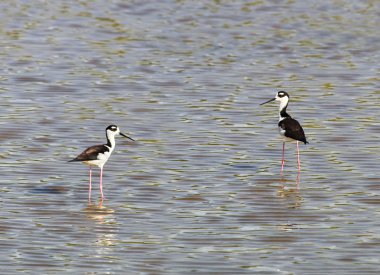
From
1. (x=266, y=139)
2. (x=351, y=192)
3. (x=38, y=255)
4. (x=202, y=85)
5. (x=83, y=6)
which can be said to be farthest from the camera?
(x=83, y=6)

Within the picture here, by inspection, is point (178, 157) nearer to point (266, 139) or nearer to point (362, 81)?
point (266, 139)

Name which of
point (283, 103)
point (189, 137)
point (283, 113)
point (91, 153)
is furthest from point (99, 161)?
point (283, 103)

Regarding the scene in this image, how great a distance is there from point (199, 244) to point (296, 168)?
558cm

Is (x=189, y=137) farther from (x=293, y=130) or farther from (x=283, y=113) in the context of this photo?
(x=293, y=130)

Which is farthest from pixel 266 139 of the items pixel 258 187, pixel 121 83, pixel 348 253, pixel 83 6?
pixel 83 6

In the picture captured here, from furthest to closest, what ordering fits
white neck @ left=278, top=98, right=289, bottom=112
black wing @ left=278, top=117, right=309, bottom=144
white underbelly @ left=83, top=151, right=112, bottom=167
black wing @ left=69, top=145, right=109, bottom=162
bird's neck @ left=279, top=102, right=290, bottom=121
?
white neck @ left=278, top=98, right=289, bottom=112, bird's neck @ left=279, top=102, right=290, bottom=121, black wing @ left=278, top=117, right=309, bottom=144, white underbelly @ left=83, top=151, right=112, bottom=167, black wing @ left=69, top=145, right=109, bottom=162

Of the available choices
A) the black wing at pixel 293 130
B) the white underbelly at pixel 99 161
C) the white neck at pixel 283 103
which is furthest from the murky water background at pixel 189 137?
the white neck at pixel 283 103

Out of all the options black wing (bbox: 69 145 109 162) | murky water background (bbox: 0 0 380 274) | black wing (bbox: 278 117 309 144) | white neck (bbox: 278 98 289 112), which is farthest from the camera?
white neck (bbox: 278 98 289 112)

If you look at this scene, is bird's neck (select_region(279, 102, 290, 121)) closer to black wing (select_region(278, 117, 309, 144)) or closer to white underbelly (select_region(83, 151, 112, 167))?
black wing (select_region(278, 117, 309, 144))

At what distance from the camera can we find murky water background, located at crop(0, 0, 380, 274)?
16.0 m

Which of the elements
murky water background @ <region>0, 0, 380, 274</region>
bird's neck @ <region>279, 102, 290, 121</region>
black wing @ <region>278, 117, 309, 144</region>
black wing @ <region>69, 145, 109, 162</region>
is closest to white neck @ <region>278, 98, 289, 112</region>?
bird's neck @ <region>279, 102, 290, 121</region>

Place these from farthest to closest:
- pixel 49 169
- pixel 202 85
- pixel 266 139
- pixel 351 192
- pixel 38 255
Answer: pixel 202 85
pixel 266 139
pixel 49 169
pixel 351 192
pixel 38 255

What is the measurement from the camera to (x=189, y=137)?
23438 mm

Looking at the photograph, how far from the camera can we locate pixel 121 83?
28875 millimetres
